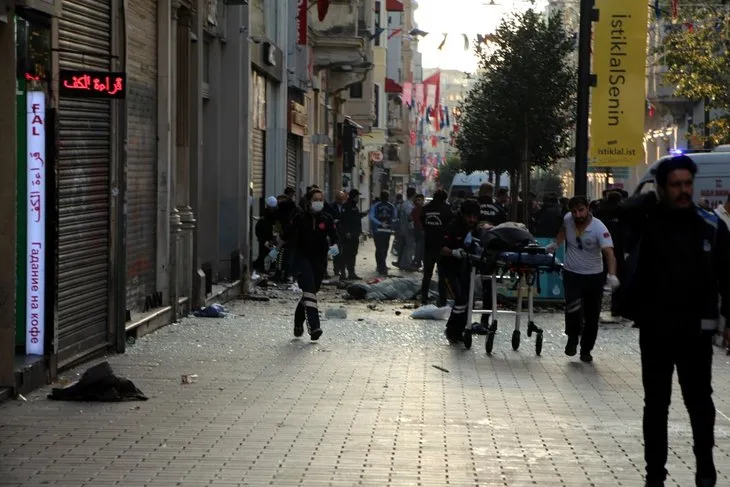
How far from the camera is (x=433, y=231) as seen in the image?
24391 millimetres

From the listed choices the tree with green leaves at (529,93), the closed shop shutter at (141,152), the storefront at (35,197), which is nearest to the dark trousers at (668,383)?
the storefront at (35,197)

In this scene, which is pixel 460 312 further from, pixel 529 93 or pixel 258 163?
pixel 529 93

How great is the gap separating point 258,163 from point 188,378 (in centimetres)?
1660

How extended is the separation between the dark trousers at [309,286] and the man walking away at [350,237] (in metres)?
13.5

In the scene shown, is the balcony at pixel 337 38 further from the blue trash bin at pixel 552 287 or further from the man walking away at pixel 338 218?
the blue trash bin at pixel 552 287

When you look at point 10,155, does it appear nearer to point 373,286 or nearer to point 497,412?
point 497,412

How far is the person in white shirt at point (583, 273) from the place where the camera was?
1560 cm

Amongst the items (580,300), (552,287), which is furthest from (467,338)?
(552,287)

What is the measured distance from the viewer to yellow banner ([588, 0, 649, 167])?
23.4 metres

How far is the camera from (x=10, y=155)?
11391 mm

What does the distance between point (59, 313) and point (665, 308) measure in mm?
6560

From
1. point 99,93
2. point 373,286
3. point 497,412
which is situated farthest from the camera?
point 373,286

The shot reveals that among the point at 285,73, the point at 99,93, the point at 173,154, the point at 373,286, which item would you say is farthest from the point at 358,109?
the point at 99,93

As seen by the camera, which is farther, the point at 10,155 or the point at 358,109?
the point at 358,109
